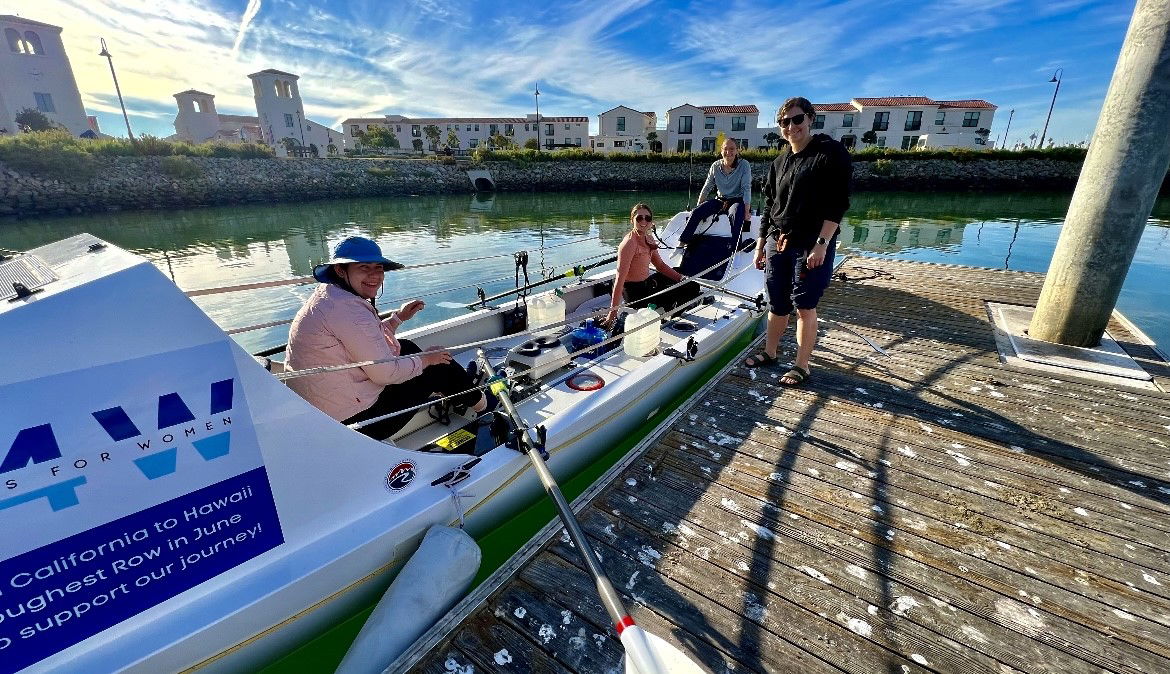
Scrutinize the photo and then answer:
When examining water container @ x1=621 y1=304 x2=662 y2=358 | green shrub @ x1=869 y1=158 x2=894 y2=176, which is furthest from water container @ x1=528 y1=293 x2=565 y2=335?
green shrub @ x1=869 y1=158 x2=894 y2=176

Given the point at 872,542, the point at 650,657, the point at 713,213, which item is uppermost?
the point at 713,213

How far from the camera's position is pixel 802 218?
11.9ft

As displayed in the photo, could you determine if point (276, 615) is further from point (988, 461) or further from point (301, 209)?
point (301, 209)

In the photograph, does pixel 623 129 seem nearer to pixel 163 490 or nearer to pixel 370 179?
pixel 370 179

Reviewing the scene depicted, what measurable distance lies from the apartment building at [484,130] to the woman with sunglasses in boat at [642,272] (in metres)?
63.7

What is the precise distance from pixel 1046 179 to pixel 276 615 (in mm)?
52877

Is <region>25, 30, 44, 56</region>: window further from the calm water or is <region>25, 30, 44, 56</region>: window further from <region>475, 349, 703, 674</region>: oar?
<region>475, 349, 703, 674</region>: oar

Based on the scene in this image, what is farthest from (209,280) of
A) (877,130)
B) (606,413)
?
(877,130)

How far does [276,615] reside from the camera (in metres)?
2.04

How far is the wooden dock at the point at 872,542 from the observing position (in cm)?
206

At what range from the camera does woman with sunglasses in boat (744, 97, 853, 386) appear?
11.2ft

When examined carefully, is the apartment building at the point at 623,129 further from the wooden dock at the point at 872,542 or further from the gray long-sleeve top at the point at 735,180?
the wooden dock at the point at 872,542

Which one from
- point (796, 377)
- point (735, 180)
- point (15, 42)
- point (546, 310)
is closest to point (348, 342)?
point (546, 310)

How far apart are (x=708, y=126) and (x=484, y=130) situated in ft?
107
